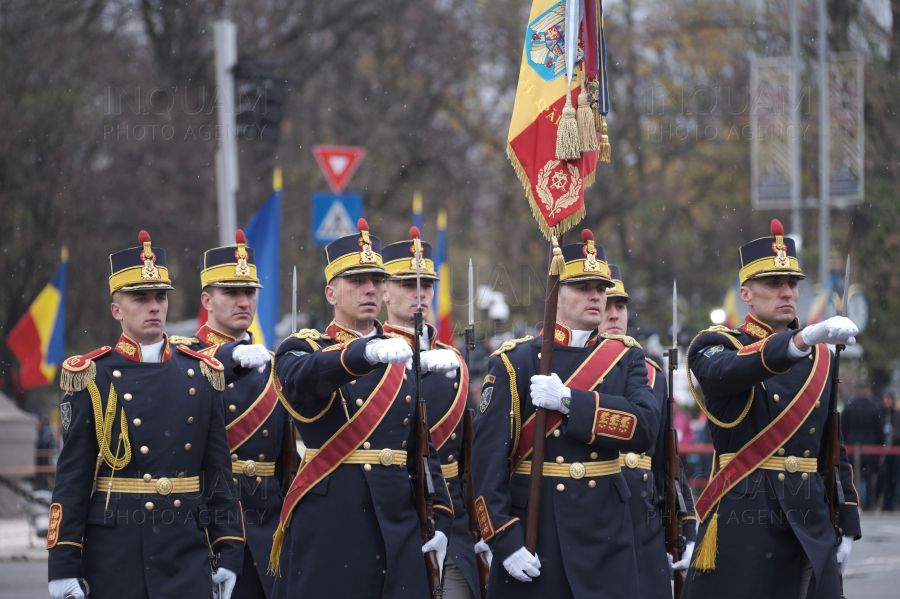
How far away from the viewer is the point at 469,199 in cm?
2964

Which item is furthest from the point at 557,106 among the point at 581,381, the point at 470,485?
the point at 470,485

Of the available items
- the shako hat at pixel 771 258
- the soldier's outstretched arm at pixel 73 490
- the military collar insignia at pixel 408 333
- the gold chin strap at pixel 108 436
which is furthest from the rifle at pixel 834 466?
the soldier's outstretched arm at pixel 73 490

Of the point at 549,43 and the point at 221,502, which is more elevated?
the point at 549,43

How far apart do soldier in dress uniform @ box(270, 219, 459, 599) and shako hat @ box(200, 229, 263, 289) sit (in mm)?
1544

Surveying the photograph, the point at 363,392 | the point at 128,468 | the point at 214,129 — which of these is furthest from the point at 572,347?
the point at 214,129

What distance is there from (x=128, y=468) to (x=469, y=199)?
79.2 feet

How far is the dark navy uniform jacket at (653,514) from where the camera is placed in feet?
20.9

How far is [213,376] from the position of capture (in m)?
6.08

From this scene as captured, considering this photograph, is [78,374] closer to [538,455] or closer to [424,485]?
[424,485]

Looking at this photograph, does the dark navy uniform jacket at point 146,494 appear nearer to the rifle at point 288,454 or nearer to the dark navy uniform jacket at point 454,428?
the rifle at point 288,454

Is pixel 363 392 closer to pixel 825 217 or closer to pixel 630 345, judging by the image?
pixel 630 345

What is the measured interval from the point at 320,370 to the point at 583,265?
1.31 metres

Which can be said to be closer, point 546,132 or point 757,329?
point 546,132

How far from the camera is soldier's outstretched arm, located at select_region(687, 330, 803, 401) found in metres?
Result: 6.09
